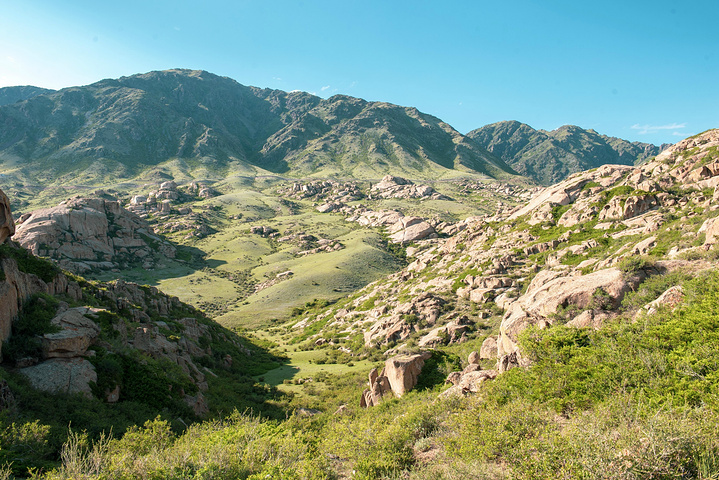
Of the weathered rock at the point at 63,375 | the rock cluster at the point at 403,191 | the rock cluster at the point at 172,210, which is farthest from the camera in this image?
the rock cluster at the point at 403,191

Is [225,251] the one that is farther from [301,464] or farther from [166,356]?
[301,464]

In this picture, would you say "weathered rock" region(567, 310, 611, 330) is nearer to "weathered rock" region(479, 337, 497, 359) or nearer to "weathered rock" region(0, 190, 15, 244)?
"weathered rock" region(479, 337, 497, 359)

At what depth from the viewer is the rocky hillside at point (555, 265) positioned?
1714 cm

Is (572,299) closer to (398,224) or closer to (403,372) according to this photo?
(403,372)

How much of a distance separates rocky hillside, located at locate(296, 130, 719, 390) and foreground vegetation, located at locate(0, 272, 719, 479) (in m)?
2.47

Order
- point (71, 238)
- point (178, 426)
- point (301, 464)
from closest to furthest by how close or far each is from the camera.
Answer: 1. point (301, 464)
2. point (178, 426)
3. point (71, 238)

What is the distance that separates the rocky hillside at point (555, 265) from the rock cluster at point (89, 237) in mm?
65071

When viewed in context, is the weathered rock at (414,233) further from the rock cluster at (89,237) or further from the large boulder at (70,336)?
the large boulder at (70,336)

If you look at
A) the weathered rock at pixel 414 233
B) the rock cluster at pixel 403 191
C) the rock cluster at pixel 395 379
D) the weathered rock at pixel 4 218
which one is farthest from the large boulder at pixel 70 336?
the rock cluster at pixel 403 191

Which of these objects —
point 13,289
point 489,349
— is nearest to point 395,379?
point 489,349

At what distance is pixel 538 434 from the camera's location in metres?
8.34

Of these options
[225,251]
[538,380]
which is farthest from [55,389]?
[225,251]

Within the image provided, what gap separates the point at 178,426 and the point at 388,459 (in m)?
11.8

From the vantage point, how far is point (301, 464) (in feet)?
30.0
